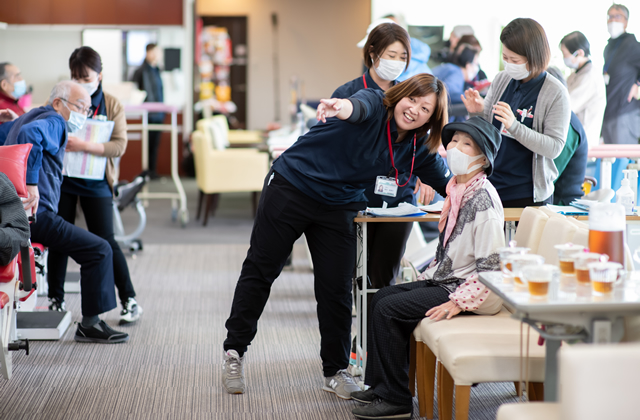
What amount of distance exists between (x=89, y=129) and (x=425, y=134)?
1.82 metres

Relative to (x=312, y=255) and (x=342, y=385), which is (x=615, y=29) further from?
(x=342, y=385)

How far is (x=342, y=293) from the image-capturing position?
2.56m

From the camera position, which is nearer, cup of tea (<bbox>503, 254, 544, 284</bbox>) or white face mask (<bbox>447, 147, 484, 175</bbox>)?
cup of tea (<bbox>503, 254, 544, 284</bbox>)

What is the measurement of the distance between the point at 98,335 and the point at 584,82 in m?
3.55

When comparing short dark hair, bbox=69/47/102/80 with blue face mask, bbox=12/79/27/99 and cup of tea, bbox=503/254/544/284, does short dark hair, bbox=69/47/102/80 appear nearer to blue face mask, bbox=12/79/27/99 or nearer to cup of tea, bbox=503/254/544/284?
blue face mask, bbox=12/79/27/99

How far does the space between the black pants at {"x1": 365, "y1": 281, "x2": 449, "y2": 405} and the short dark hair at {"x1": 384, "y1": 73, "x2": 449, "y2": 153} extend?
0.57 meters

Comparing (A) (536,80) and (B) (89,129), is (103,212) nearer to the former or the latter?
(B) (89,129)

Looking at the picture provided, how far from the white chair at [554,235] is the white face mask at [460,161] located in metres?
0.31

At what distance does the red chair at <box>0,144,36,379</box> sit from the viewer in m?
2.51

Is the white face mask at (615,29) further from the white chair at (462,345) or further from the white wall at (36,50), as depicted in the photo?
the white wall at (36,50)

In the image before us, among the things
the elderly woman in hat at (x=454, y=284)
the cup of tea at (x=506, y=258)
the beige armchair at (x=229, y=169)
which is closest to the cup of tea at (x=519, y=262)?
the cup of tea at (x=506, y=258)

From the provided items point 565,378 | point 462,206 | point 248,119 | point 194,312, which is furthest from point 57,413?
point 248,119

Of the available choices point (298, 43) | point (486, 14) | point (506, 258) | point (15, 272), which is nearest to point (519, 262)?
point (506, 258)

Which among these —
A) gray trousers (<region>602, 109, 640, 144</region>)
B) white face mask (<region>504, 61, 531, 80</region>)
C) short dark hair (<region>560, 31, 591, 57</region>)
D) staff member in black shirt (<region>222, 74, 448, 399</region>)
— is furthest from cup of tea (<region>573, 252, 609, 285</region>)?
gray trousers (<region>602, 109, 640, 144</region>)
